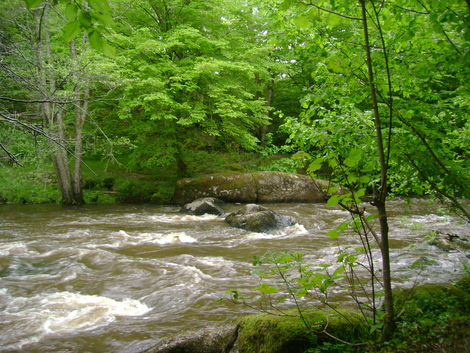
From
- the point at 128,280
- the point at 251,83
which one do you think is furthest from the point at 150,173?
the point at 128,280

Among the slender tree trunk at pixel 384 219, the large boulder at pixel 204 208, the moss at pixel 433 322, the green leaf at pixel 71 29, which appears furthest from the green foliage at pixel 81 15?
the large boulder at pixel 204 208

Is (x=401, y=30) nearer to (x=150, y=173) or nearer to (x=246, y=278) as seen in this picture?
(x=246, y=278)

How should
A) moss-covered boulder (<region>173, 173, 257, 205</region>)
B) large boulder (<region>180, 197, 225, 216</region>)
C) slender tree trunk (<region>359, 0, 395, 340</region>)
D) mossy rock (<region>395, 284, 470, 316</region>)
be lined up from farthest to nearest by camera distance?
1. moss-covered boulder (<region>173, 173, 257, 205</region>)
2. large boulder (<region>180, 197, 225, 216</region>)
3. mossy rock (<region>395, 284, 470, 316</region>)
4. slender tree trunk (<region>359, 0, 395, 340</region>)

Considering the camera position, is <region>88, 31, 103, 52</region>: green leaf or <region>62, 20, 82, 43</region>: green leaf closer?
<region>62, 20, 82, 43</region>: green leaf

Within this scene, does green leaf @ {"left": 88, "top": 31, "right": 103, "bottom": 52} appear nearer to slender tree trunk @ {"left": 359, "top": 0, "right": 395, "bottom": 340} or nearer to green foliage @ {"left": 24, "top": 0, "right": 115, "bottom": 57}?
green foliage @ {"left": 24, "top": 0, "right": 115, "bottom": 57}

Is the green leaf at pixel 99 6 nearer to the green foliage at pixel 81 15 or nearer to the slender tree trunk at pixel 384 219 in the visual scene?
the green foliage at pixel 81 15

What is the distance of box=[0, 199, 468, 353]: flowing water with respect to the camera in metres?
4.09

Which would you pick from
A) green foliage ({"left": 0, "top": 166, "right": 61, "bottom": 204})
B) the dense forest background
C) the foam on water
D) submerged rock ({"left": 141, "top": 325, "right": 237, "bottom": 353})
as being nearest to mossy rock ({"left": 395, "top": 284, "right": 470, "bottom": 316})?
the dense forest background

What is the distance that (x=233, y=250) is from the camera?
7363 millimetres

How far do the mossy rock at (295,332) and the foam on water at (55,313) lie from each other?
2074 mm

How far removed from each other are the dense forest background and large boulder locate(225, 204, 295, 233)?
2044 mm

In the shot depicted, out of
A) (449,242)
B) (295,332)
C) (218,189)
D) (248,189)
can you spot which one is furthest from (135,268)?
(248,189)

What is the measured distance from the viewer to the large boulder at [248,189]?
548 inches

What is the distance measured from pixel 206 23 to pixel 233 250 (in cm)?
1070
